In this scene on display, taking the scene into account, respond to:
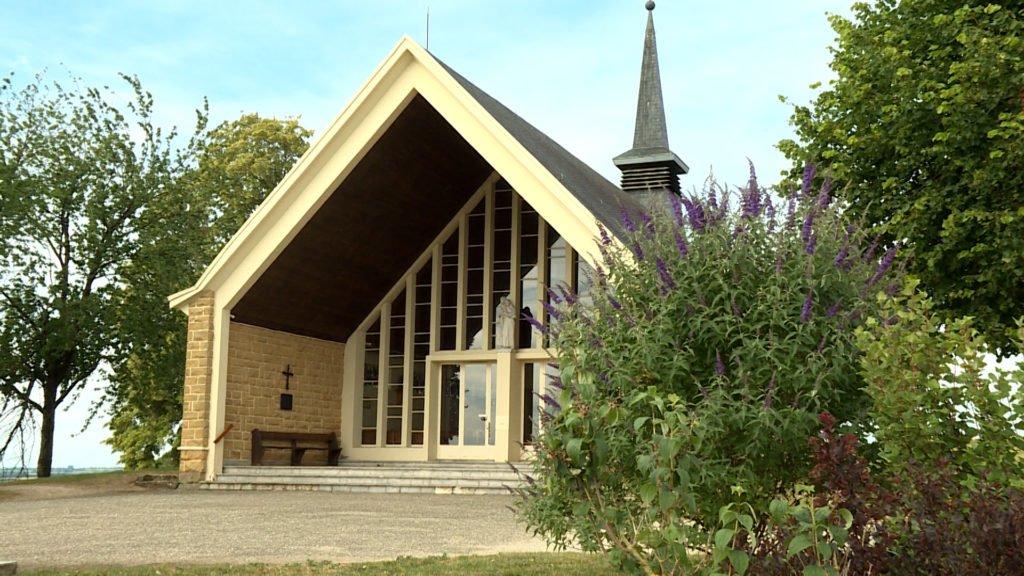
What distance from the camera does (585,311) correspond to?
5.82m

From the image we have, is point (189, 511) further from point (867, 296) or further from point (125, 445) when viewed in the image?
point (125, 445)

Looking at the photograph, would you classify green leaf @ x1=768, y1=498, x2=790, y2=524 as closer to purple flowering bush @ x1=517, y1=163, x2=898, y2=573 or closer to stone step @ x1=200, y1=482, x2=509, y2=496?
purple flowering bush @ x1=517, y1=163, x2=898, y2=573

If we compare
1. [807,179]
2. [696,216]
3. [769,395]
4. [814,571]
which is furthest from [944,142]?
[814,571]

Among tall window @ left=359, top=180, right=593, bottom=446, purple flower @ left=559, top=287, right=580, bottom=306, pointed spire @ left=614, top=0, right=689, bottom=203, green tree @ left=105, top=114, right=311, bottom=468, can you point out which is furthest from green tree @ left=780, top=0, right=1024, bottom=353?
green tree @ left=105, top=114, right=311, bottom=468

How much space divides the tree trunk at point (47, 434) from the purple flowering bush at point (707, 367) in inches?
731

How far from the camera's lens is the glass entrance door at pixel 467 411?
1802 cm

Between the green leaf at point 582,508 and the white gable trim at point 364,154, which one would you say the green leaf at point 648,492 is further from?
the white gable trim at point 364,154

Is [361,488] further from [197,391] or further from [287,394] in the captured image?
[287,394]

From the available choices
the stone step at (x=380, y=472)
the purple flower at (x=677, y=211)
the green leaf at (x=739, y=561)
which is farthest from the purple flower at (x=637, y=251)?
the stone step at (x=380, y=472)

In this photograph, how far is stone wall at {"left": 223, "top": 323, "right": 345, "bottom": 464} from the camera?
16344 mm

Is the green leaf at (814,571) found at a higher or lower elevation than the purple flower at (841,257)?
lower

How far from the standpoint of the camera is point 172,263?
22.0 meters

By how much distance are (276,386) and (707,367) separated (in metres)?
13.2

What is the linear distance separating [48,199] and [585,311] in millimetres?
18502
